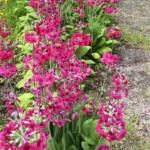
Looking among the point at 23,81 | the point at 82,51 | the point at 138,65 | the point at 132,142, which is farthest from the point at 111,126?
the point at 138,65

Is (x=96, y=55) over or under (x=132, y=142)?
over

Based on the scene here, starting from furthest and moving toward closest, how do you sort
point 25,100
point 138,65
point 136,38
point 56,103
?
point 136,38 → point 138,65 → point 25,100 → point 56,103

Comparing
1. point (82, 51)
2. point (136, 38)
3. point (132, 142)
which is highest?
point (82, 51)

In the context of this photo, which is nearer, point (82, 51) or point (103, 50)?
point (82, 51)

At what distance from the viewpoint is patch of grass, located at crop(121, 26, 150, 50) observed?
7530 millimetres

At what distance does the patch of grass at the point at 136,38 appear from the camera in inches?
296

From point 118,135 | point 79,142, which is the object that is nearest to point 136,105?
point 79,142

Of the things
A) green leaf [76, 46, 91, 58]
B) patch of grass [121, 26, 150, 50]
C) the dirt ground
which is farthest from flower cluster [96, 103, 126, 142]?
patch of grass [121, 26, 150, 50]

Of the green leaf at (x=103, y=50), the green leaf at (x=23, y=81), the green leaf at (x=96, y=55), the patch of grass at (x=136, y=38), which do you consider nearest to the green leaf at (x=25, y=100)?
the green leaf at (x=23, y=81)

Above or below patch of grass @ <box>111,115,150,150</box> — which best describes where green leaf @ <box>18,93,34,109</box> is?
above

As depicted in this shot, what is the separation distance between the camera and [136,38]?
7.74 m

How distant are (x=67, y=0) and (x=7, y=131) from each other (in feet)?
17.8

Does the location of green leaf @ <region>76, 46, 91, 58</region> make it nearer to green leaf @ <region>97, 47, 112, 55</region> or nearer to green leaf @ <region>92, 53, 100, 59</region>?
green leaf @ <region>92, 53, 100, 59</region>

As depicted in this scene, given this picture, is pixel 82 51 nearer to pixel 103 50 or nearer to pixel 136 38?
pixel 103 50
